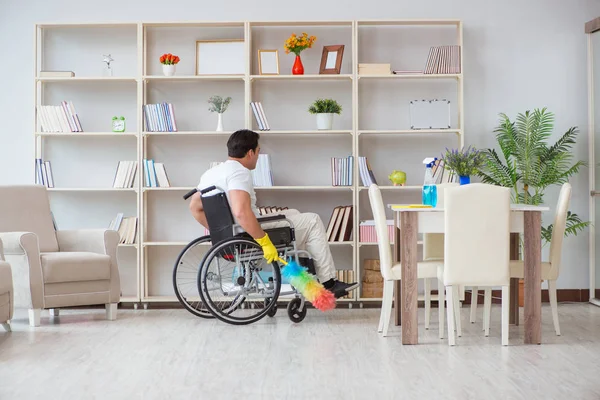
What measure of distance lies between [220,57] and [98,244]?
1750 mm

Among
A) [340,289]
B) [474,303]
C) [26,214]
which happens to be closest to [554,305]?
[474,303]

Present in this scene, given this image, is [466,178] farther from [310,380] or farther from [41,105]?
[41,105]

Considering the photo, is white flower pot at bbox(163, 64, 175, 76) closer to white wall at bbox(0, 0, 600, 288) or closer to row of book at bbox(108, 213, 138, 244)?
white wall at bbox(0, 0, 600, 288)

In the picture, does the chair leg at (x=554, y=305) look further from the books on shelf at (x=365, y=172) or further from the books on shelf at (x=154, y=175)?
the books on shelf at (x=154, y=175)

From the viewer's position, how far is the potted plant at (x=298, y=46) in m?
5.89

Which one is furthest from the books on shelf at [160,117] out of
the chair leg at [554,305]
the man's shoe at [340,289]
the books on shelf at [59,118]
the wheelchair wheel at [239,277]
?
the chair leg at [554,305]

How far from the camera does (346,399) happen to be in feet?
10.0

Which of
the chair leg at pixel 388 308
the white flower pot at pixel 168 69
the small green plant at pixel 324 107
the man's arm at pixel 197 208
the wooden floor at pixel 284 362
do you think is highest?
the white flower pot at pixel 168 69

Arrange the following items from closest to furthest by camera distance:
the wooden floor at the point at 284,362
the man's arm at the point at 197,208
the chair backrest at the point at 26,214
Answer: the wooden floor at the point at 284,362 < the man's arm at the point at 197,208 < the chair backrest at the point at 26,214

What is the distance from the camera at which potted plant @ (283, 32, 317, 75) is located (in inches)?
232

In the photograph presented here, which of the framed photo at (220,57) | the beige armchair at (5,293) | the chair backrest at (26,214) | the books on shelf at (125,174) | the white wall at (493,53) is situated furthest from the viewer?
the white wall at (493,53)

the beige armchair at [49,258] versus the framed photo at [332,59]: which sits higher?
the framed photo at [332,59]

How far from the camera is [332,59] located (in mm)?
6012

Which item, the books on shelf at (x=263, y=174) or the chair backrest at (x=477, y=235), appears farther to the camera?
the books on shelf at (x=263, y=174)
